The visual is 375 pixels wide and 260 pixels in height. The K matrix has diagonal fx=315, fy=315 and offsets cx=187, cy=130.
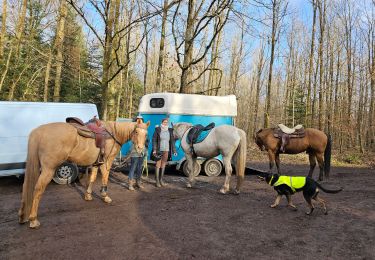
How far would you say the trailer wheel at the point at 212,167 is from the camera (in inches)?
432

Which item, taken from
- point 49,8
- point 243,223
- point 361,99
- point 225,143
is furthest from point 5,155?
point 361,99

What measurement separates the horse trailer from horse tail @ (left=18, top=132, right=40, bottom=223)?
567cm

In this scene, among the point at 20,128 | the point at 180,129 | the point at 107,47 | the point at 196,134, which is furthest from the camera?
the point at 107,47

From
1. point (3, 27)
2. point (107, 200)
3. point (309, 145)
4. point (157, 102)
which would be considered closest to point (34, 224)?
point (107, 200)

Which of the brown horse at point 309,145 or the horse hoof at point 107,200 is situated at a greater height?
the brown horse at point 309,145

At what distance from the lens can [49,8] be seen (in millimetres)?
20234

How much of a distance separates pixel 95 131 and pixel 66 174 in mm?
3187

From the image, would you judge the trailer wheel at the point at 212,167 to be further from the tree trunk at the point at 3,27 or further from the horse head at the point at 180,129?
the tree trunk at the point at 3,27

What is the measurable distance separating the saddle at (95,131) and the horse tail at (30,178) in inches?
34.9

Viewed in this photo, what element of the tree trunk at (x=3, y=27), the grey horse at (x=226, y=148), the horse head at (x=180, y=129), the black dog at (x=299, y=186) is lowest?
the black dog at (x=299, y=186)

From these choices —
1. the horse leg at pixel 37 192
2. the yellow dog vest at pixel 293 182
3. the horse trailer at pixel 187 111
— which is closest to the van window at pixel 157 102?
the horse trailer at pixel 187 111

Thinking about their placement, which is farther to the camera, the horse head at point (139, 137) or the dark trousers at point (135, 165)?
the dark trousers at point (135, 165)

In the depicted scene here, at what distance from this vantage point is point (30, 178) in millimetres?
5277

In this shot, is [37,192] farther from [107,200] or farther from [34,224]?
[107,200]
